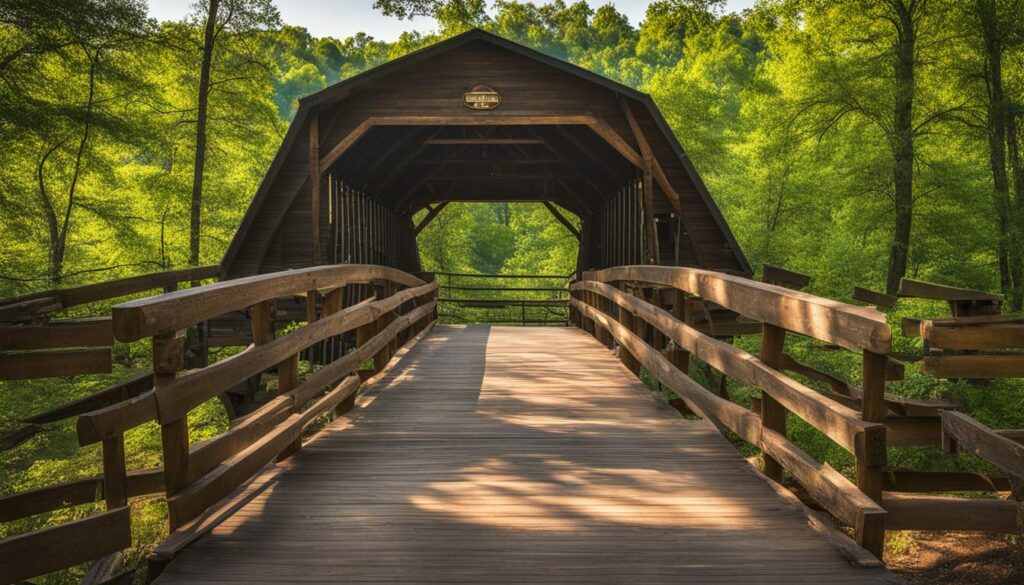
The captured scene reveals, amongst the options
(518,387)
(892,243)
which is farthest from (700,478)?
(892,243)

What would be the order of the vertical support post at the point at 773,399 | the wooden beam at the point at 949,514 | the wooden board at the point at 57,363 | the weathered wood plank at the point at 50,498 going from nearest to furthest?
1. the wooden beam at the point at 949,514
2. the vertical support post at the point at 773,399
3. the weathered wood plank at the point at 50,498
4. the wooden board at the point at 57,363

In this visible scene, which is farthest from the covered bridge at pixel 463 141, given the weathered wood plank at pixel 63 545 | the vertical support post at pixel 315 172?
the weathered wood plank at pixel 63 545

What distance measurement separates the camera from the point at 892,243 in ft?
56.6

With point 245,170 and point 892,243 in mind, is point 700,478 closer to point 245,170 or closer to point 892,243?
point 892,243

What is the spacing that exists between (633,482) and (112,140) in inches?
681

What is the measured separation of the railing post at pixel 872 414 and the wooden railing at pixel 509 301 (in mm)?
16118

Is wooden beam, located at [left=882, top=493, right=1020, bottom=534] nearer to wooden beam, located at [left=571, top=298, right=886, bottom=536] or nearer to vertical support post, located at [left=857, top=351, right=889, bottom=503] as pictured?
wooden beam, located at [left=571, top=298, right=886, bottom=536]

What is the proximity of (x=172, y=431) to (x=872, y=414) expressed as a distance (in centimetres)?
262

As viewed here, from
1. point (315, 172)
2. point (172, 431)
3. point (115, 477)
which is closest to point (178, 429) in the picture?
point (172, 431)

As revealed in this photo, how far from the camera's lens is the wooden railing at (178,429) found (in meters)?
2.50

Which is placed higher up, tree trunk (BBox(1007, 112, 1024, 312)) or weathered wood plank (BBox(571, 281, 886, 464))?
tree trunk (BBox(1007, 112, 1024, 312))

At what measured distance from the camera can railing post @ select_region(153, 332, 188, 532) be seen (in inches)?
111

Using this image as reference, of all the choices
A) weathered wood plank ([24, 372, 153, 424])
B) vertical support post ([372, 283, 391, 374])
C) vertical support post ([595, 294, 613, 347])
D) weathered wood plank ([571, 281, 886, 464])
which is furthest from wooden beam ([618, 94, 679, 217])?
weathered wood plank ([24, 372, 153, 424])

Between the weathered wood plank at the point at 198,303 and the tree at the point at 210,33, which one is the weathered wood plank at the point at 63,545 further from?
the tree at the point at 210,33
